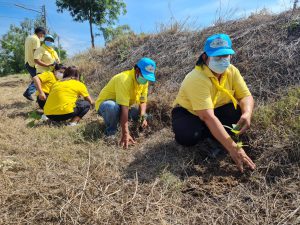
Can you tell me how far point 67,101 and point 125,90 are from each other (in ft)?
3.73

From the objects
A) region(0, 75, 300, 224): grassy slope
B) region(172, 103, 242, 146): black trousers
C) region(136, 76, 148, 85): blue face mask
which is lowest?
region(0, 75, 300, 224): grassy slope

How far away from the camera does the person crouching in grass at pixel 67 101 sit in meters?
3.89

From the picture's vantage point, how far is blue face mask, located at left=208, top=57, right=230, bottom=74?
2.29 m

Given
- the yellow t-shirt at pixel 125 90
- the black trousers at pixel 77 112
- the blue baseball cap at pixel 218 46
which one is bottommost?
the black trousers at pixel 77 112

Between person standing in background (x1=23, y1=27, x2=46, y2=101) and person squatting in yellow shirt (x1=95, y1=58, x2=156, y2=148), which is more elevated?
person standing in background (x1=23, y1=27, x2=46, y2=101)

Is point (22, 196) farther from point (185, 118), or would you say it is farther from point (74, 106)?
point (74, 106)

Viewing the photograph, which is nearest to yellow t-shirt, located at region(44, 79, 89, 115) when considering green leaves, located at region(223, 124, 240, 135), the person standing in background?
the person standing in background

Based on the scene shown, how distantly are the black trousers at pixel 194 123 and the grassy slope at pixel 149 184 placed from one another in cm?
15

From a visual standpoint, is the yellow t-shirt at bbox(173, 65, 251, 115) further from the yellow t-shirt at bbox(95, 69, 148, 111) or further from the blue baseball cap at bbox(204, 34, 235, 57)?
the yellow t-shirt at bbox(95, 69, 148, 111)

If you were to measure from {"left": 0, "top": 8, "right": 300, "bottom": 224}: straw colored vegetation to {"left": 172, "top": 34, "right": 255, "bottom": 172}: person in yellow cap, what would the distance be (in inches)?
7.5

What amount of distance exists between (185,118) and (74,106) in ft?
6.36

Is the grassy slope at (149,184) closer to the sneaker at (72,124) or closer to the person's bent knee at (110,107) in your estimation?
the person's bent knee at (110,107)

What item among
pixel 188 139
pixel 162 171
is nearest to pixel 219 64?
pixel 188 139

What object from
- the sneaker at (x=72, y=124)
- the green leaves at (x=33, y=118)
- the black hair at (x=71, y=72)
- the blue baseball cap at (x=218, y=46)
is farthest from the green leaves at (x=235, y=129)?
the green leaves at (x=33, y=118)
